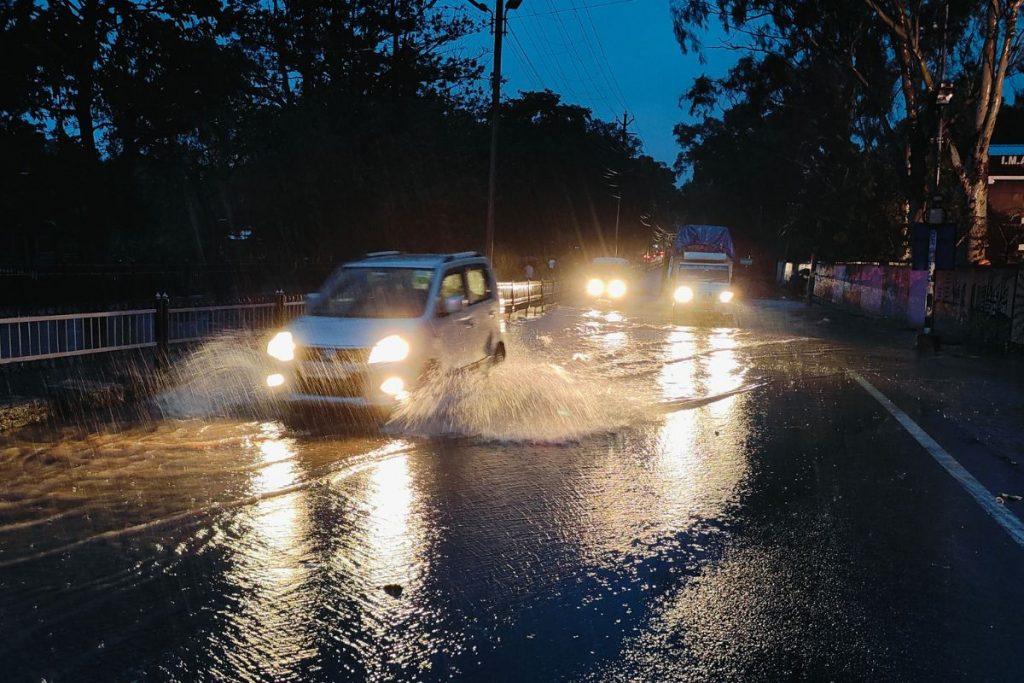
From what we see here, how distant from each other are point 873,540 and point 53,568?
494cm

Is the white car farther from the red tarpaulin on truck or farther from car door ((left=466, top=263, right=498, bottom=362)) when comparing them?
the red tarpaulin on truck

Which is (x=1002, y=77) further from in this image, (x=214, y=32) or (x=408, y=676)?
(x=408, y=676)

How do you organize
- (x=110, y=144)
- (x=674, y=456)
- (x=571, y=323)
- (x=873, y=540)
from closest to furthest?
(x=873, y=540) → (x=674, y=456) → (x=571, y=323) → (x=110, y=144)

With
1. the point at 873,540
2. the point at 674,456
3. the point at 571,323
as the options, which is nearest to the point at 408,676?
the point at 873,540

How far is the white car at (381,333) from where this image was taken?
30.5 feet

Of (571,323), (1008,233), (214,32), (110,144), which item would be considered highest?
(214,32)

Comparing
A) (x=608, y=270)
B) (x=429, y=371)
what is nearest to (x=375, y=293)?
(x=429, y=371)

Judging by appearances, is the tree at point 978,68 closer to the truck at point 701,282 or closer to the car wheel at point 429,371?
the truck at point 701,282

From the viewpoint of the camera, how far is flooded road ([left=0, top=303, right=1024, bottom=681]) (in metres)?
3.98

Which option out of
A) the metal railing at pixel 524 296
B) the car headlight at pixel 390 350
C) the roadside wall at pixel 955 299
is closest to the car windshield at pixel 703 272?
the metal railing at pixel 524 296

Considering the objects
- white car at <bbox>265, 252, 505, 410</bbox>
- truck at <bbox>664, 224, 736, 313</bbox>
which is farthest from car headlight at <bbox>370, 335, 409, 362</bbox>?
truck at <bbox>664, 224, 736, 313</bbox>

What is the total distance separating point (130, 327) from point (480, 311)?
479 centimetres

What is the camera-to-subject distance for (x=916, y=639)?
4.18 m

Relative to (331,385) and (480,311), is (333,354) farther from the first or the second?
(480,311)
